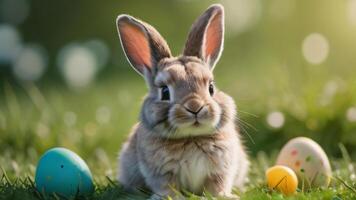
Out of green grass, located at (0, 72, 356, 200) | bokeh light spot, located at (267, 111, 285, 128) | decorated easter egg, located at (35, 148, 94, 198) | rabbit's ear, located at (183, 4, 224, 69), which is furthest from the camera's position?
bokeh light spot, located at (267, 111, 285, 128)

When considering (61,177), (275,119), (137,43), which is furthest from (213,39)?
(275,119)

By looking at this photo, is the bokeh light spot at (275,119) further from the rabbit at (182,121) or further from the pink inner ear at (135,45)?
the pink inner ear at (135,45)

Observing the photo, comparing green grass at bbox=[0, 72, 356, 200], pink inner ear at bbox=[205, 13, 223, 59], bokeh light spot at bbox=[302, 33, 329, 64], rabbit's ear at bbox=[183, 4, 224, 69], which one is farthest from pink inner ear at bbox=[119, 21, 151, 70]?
bokeh light spot at bbox=[302, 33, 329, 64]

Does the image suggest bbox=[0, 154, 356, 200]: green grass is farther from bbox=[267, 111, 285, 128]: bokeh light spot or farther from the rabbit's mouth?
bbox=[267, 111, 285, 128]: bokeh light spot

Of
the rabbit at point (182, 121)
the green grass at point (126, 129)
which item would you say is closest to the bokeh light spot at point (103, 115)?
the green grass at point (126, 129)

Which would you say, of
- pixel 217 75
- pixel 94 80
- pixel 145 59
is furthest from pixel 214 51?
pixel 94 80

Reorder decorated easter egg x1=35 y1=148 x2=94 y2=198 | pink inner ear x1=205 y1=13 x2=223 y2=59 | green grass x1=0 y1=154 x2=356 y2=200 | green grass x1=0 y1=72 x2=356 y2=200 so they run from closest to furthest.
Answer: green grass x1=0 y1=154 x2=356 y2=200, decorated easter egg x1=35 y1=148 x2=94 y2=198, pink inner ear x1=205 y1=13 x2=223 y2=59, green grass x1=0 y1=72 x2=356 y2=200

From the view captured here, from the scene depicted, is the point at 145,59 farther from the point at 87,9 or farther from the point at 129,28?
the point at 87,9
